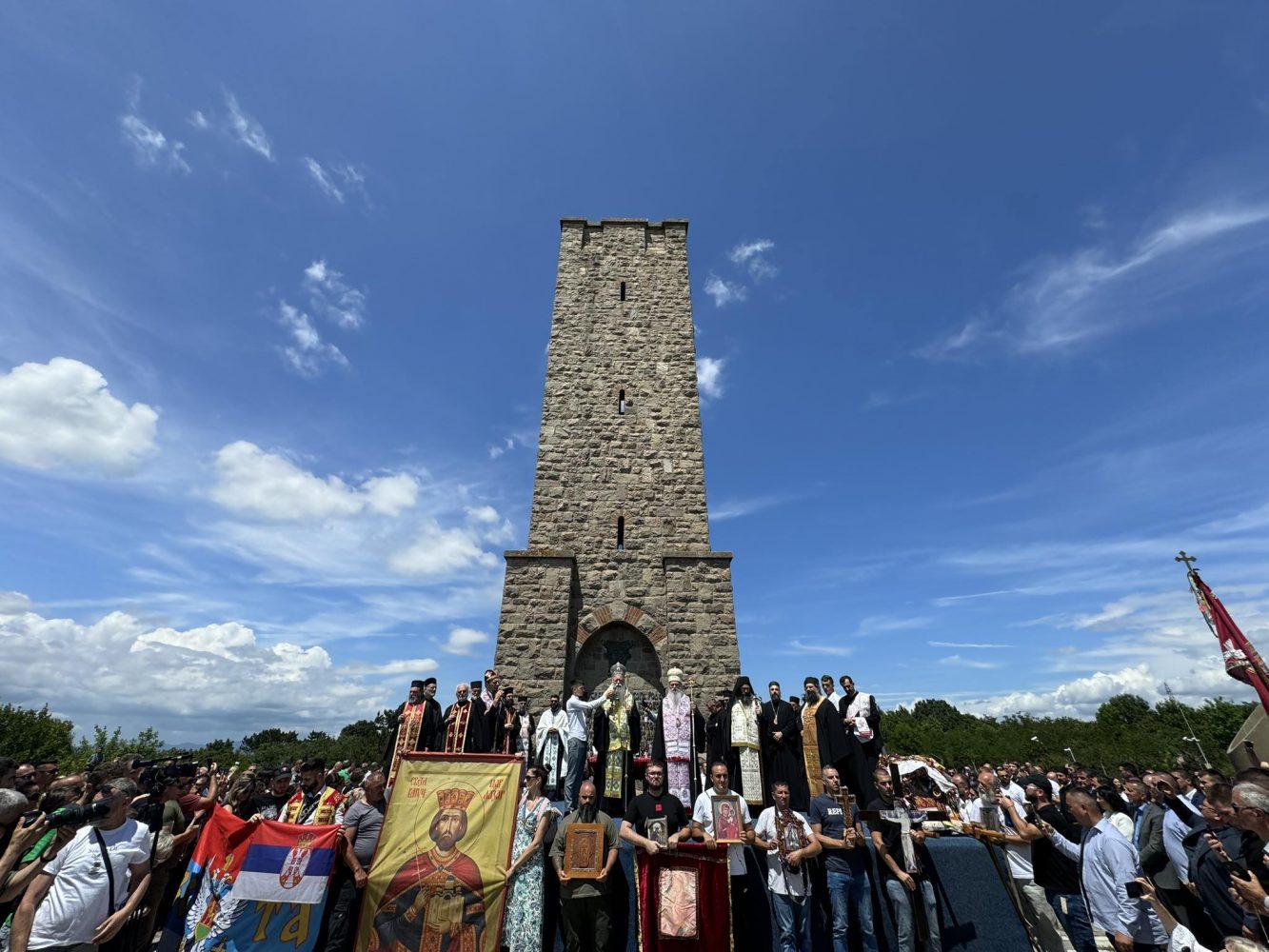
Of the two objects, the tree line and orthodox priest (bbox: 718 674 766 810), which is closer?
orthodox priest (bbox: 718 674 766 810)

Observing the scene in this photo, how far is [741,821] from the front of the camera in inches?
204

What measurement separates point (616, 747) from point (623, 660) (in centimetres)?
357

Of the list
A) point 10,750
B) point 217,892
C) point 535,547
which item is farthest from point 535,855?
Result: point 10,750

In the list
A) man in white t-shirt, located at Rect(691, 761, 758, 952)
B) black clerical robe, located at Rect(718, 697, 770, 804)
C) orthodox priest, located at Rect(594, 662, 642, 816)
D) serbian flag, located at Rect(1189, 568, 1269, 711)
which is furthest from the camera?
serbian flag, located at Rect(1189, 568, 1269, 711)

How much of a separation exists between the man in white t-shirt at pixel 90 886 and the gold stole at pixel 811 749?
278 inches

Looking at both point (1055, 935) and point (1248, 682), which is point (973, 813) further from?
point (1248, 682)

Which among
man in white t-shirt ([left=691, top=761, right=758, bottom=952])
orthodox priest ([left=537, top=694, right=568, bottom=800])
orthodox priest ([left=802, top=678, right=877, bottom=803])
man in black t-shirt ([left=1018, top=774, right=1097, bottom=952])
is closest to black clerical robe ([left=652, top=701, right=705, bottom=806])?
orthodox priest ([left=537, top=694, right=568, bottom=800])

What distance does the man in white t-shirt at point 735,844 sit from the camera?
5.00m

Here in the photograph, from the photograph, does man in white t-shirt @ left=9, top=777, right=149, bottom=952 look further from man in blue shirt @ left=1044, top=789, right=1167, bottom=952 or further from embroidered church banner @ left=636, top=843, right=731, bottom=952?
man in blue shirt @ left=1044, top=789, right=1167, bottom=952

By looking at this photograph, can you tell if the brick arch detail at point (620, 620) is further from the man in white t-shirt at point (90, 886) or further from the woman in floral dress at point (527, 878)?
the man in white t-shirt at point (90, 886)

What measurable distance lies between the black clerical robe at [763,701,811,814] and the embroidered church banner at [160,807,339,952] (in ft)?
17.6

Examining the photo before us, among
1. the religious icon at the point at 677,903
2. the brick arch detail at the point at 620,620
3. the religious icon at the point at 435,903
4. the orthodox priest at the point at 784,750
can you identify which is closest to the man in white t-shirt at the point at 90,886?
the religious icon at the point at 435,903

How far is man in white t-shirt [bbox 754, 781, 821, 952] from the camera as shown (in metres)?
4.80

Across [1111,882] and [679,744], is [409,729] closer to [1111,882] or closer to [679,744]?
[679,744]
